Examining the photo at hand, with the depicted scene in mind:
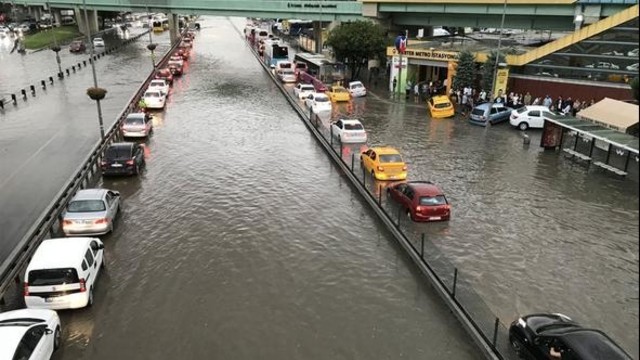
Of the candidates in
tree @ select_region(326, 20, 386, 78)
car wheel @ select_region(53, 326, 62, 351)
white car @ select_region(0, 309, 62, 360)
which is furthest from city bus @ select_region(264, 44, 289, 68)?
white car @ select_region(0, 309, 62, 360)

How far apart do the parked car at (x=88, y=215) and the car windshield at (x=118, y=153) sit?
578cm

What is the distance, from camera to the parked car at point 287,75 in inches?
2109

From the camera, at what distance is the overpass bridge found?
1722 inches

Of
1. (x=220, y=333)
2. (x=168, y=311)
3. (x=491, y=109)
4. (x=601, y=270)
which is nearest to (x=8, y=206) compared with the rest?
(x=168, y=311)

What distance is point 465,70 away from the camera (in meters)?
41.8

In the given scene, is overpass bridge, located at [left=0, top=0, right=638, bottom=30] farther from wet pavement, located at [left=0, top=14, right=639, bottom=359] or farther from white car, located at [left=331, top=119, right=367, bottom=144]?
wet pavement, located at [left=0, top=14, right=639, bottom=359]

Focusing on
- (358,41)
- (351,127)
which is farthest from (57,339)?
(358,41)

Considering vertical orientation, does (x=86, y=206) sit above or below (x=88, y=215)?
above

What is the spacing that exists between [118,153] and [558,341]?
67.8ft

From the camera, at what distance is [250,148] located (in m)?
30.3

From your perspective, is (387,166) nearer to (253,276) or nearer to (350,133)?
(350,133)

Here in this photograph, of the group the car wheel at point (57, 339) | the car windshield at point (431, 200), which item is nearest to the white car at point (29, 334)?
the car wheel at point (57, 339)

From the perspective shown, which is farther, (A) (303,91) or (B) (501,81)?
(A) (303,91)

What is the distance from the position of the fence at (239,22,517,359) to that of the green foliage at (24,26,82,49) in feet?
254
